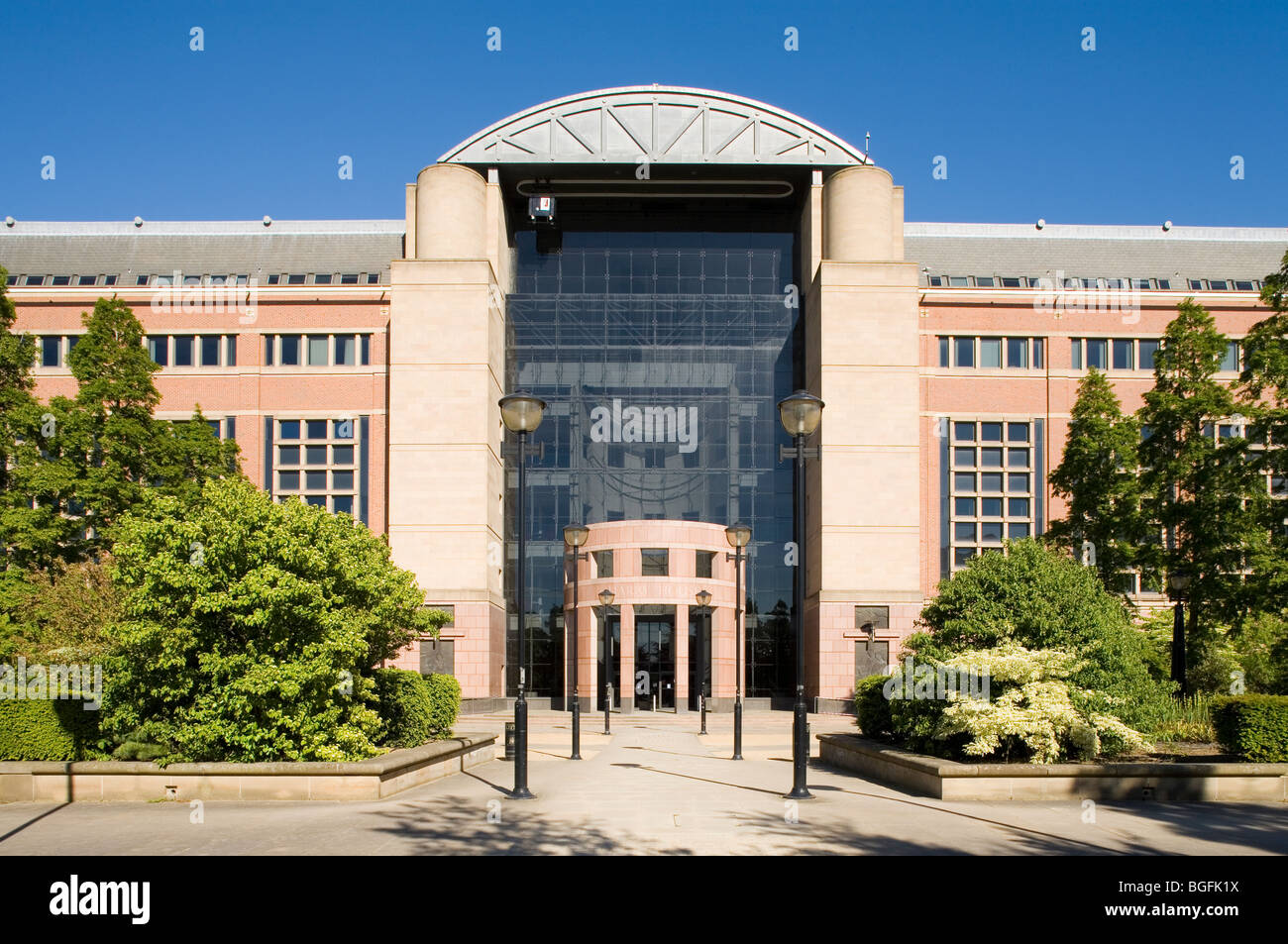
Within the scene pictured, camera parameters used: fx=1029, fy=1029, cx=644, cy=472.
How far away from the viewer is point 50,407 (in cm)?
3052

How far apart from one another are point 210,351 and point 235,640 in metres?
36.8

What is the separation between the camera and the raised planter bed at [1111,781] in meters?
13.7

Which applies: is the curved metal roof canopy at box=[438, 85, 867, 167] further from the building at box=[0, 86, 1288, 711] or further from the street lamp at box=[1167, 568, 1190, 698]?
the street lamp at box=[1167, 568, 1190, 698]

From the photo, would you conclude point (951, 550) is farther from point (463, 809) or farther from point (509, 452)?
point (463, 809)

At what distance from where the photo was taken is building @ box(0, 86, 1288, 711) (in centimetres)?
4444

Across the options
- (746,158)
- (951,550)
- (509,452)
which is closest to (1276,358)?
(509,452)

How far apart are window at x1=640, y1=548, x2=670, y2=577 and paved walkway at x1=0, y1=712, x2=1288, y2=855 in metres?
29.1

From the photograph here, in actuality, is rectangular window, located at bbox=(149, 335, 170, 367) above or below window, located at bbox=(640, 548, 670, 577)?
above

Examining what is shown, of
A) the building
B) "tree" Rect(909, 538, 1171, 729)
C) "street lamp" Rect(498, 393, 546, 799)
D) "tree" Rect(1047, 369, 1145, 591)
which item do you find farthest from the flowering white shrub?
the building

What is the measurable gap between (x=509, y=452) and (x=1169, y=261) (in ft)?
158

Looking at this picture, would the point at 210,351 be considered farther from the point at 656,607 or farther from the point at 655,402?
the point at 656,607

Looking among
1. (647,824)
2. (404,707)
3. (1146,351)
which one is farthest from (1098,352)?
(647,824)

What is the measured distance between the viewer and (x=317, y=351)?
Result: 158ft

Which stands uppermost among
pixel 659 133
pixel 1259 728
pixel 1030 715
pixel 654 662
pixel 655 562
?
pixel 659 133
